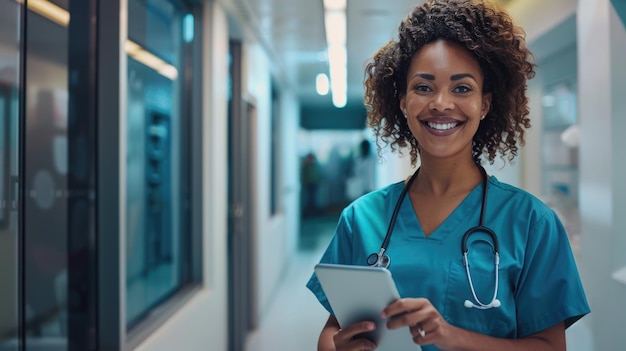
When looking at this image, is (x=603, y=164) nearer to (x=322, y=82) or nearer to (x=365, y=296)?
(x=365, y=296)

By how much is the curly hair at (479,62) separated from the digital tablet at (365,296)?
1.43 ft

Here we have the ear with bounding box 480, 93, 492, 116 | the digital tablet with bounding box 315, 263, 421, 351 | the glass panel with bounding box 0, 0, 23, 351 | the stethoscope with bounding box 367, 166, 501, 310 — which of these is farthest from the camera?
the glass panel with bounding box 0, 0, 23, 351

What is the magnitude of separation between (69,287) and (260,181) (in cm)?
277

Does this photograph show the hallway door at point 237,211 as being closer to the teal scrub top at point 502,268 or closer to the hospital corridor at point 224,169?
the hospital corridor at point 224,169

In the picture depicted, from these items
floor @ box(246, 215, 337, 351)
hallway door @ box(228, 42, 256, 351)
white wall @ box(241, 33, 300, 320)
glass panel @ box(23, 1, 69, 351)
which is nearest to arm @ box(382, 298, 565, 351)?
glass panel @ box(23, 1, 69, 351)

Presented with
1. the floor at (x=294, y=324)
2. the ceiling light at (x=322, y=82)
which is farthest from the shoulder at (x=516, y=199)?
the ceiling light at (x=322, y=82)

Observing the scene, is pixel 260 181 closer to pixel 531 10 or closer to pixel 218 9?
pixel 218 9

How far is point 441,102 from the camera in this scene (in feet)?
3.02

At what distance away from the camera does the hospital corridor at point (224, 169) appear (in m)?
0.96

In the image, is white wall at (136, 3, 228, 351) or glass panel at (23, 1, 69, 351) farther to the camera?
white wall at (136, 3, 228, 351)

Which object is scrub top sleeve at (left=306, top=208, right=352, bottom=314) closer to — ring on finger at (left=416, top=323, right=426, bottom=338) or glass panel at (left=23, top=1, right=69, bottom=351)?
ring on finger at (left=416, top=323, right=426, bottom=338)

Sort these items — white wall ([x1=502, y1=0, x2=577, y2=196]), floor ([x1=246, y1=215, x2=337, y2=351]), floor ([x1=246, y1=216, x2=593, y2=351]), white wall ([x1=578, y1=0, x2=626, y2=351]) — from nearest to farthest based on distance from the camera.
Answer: white wall ([x1=578, y1=0, x2=626, y2=351]) → floor ([x1=246, y1=216, x2=593, y2=351]) → white wall ([x1=502, y1=0, x2=577, y2=196]) → floor ([x1=246, y1=215, x2=337, y2=351])

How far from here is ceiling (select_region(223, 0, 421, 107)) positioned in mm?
3127

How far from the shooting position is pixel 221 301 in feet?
9.80
